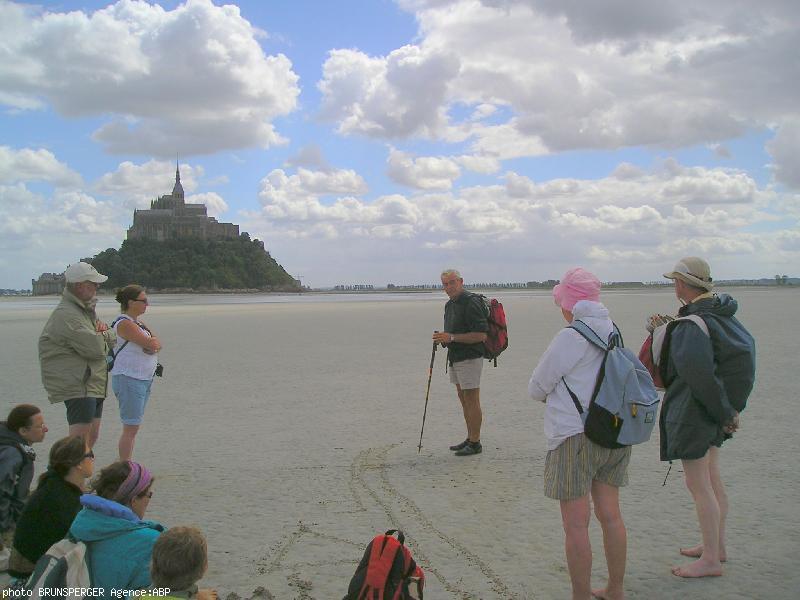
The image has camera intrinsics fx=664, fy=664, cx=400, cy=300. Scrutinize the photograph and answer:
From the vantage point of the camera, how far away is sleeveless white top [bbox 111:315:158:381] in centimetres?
584

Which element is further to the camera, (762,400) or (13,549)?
(762,400)

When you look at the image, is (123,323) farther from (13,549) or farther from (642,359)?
(642,359)

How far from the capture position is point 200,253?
14212 centimetres

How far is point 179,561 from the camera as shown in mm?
2850

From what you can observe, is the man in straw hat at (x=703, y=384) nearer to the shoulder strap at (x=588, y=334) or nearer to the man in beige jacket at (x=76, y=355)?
the shoulder strap at (x=588, y=334)

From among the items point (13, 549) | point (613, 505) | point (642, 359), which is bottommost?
point (13, 549)

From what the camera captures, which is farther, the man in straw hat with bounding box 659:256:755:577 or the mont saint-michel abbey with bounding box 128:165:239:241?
the mont saint-michel abbey with bounding box 128:165:239:241

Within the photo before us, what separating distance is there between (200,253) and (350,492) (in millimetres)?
143026

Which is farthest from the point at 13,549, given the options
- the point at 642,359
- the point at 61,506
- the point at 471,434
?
the point at 471,434

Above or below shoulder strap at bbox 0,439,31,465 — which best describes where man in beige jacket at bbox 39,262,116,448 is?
above

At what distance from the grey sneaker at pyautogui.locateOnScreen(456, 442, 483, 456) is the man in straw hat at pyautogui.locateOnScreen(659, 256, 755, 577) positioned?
3114 millimetres

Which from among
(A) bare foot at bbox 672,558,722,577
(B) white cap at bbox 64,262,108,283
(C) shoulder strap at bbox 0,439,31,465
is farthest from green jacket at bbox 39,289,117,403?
(A) bare foot at bbox 672,558,722,577

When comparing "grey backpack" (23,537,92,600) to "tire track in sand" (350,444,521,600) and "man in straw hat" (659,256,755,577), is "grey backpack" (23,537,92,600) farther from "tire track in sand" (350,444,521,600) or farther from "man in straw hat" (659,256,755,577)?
"man in straw hat" (659,256,755,577)

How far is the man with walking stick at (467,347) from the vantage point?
23.2 feet
